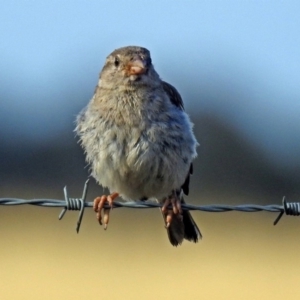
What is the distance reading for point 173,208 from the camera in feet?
25.1

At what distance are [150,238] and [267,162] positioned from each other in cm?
1791

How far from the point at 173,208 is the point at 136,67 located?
108 cm

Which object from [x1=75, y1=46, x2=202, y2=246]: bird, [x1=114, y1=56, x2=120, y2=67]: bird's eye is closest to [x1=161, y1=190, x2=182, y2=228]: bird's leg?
[x1=75, y1=46, x2=202, y2=246]: bird

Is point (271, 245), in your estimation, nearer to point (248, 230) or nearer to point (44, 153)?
point (248, 230)

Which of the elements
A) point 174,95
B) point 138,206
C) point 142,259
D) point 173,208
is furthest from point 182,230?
point 142,259

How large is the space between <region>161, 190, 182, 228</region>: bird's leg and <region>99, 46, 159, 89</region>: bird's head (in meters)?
0.87

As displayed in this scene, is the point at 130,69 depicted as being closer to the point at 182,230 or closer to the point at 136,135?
the point at 136,135

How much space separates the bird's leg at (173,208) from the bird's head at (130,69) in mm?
Answer: 869

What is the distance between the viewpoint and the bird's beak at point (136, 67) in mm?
7629

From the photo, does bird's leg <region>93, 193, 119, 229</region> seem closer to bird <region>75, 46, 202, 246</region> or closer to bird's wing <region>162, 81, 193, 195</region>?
bird <region>75, 46, 202, 246</region>

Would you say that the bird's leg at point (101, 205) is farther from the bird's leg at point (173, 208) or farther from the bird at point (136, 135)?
the bird's leg at point (173, 208)

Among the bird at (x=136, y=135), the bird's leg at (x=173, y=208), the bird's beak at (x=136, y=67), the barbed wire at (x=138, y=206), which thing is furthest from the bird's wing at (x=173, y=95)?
the barbed wire at (x=138, y=206)

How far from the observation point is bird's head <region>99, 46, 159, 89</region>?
301 inches

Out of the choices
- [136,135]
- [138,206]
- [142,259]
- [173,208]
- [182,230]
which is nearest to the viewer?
[138,206]
